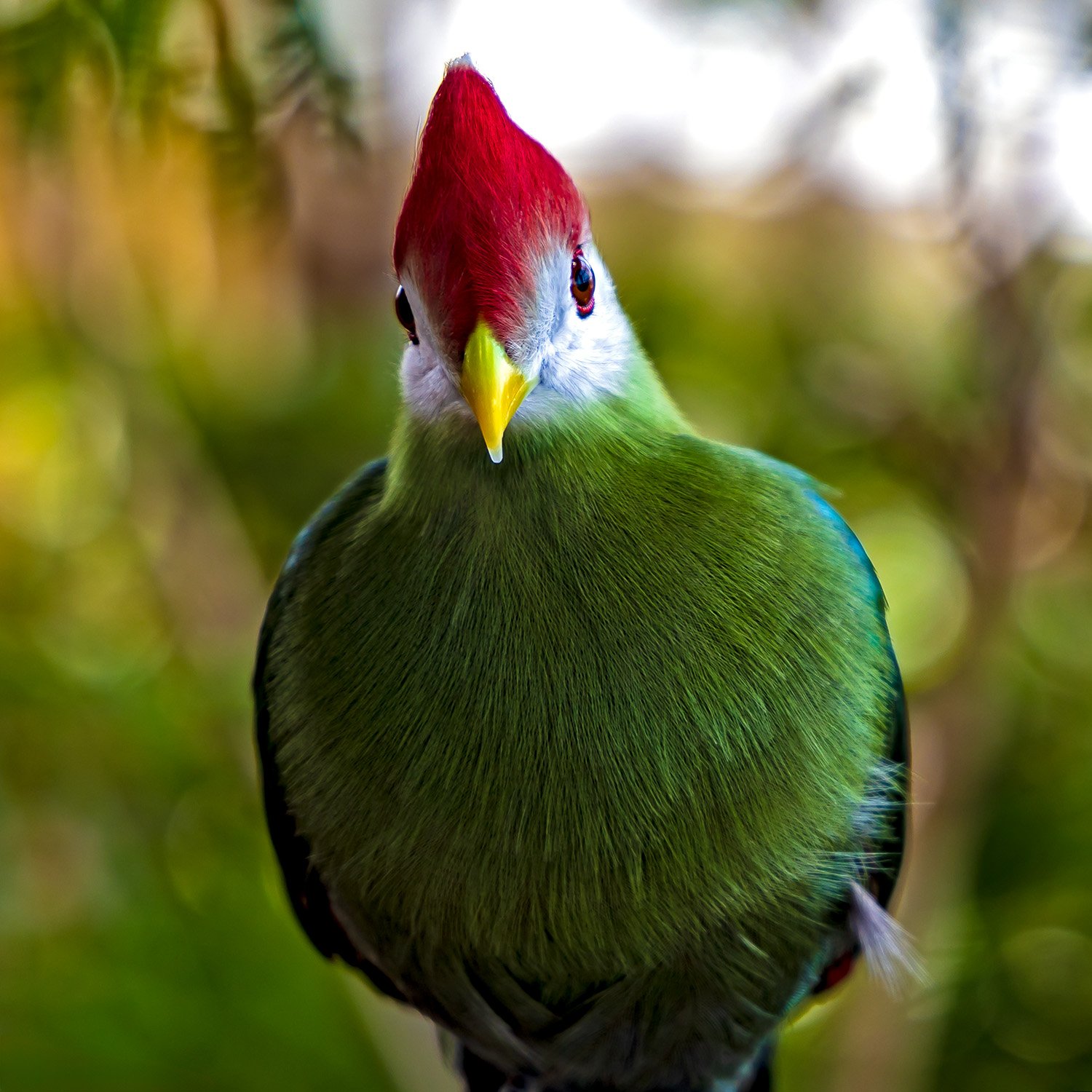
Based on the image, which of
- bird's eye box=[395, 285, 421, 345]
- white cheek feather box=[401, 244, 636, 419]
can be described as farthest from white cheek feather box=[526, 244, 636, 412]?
bird's eye box=[395, 285, 421, 345]

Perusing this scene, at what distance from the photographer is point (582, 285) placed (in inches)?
40.2

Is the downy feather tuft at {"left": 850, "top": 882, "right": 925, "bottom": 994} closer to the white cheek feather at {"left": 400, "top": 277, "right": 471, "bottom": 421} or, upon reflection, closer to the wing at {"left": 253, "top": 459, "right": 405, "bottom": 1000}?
the wing at {"left": 253, "top": 459, "right": 405, "bottom": 1000}

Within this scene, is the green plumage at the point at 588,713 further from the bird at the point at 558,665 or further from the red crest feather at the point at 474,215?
the red crest feather at the point at 474,215

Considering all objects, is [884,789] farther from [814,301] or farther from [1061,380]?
[814,301]

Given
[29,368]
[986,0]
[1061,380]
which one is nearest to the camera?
[986,0]

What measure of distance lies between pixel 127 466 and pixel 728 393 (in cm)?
141

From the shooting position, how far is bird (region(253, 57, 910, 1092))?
37.4 inches

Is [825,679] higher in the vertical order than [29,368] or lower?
lower

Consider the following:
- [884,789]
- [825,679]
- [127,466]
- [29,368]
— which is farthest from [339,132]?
[29,368]

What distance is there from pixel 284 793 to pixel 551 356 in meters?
0.53

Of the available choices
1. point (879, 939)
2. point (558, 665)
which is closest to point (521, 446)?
point (558, 665)

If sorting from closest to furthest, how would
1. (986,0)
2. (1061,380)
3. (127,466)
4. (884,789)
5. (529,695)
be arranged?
(529,695) → (884,789) → (986,0) → (1061,380) → (127,466)

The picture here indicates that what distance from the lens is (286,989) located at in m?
→ 2.52

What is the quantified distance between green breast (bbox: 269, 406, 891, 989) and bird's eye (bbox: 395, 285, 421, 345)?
100 mm
